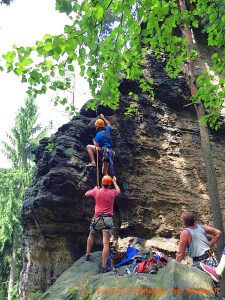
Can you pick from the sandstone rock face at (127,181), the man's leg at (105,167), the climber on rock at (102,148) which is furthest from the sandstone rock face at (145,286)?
the climber on rock at (102,148)

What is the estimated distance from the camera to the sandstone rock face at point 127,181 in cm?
971

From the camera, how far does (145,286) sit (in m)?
5.10

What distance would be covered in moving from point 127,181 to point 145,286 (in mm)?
5673

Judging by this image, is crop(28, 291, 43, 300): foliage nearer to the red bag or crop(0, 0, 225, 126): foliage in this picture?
the red bag

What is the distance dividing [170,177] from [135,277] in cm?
614

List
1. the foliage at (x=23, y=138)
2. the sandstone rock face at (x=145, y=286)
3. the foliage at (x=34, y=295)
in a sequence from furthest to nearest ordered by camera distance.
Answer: the foliage at (x=23, y=138) → the foliage at (x=34, y=295) → the sandstone rock face at (x=145, y=286)

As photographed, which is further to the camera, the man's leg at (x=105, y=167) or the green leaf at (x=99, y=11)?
the man's leg at (x=105, y=167)

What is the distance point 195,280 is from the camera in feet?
15.9

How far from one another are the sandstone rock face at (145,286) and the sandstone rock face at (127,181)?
305cm

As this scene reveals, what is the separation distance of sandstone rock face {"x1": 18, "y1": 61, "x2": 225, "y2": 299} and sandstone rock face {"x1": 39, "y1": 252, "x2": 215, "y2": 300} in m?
3.05

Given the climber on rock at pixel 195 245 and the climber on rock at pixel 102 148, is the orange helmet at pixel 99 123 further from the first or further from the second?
the climber on rock at pixel 195 245

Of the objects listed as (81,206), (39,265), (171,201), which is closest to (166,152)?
(171,201)

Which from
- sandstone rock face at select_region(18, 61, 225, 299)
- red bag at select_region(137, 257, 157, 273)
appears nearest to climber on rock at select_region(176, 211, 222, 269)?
red bag at select_region(137, 257, 157, 273)

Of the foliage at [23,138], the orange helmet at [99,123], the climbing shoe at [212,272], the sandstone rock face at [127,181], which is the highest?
the foliage at [23,138]
